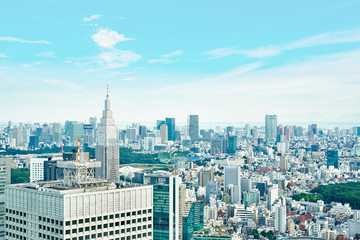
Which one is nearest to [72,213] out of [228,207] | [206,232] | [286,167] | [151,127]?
[206,232]

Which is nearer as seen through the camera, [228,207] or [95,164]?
[95,164]

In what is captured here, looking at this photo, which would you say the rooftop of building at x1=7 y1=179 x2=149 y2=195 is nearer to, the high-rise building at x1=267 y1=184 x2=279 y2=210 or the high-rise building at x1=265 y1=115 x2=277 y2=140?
the high-rise building at x1=267 y1=184 x2=279 y2=210

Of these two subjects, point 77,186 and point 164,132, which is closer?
point 77,186

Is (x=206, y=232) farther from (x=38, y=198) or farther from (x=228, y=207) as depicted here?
(x=38, y=198)

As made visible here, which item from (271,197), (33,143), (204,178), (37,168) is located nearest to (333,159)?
(204,178)

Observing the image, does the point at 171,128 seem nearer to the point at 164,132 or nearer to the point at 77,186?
Result: the point at 164,132

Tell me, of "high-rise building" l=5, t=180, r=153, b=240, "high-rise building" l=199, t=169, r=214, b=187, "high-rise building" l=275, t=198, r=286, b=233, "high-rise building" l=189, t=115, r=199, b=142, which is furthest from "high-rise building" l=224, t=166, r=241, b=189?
"high-rise building" l=189, t=115, r=199, b=142

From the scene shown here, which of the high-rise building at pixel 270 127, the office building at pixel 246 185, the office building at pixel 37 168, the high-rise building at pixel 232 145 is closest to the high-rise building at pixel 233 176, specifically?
the office building at pixel 246 185
